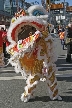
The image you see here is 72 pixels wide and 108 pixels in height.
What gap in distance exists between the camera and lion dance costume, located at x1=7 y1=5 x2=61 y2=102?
584cm

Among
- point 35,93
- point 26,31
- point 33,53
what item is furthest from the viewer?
point 35,93

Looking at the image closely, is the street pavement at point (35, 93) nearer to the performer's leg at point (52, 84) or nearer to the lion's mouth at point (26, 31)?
the performer's leg at point (52, 84)

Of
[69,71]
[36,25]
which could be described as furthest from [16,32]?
[69,71]

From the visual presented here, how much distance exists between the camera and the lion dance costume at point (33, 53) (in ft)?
19.2

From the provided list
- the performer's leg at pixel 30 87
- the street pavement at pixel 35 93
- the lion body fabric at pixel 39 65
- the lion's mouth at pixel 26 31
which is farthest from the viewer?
the lion's mouth at pixel 26 31

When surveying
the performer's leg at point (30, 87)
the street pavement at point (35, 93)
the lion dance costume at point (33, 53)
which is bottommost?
the street pavement at point (35, 93)

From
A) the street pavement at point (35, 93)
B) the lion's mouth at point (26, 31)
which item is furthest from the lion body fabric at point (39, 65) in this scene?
the lion's mouth at point (26, 31)

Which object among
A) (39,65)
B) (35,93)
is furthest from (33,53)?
(35,93)

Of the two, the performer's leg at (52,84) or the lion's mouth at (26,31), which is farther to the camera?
the lion's mouth at (26,31)

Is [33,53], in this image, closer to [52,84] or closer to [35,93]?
[52,84]

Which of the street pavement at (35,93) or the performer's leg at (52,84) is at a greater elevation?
the performer's leg at (52,84)

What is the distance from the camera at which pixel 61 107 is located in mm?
5602

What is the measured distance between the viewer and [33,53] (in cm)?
602

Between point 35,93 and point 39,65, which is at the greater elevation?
point 39,65
